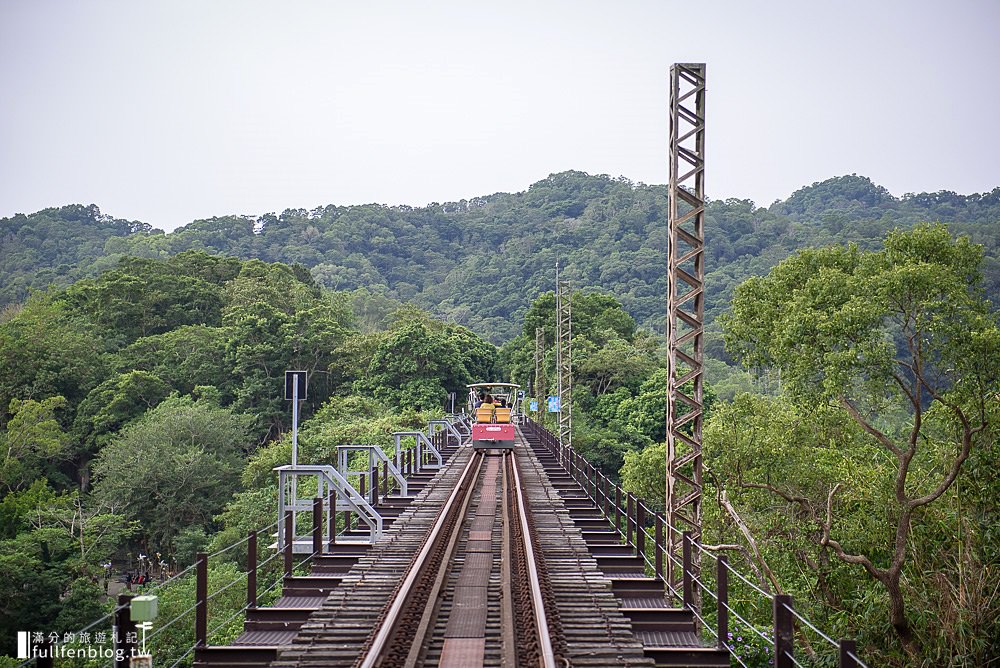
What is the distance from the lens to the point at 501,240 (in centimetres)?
15325

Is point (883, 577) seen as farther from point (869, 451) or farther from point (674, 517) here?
point (869, 451)

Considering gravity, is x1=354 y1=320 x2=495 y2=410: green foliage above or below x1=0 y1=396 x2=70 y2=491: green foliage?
above

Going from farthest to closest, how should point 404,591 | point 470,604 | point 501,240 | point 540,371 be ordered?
1. point 501,240
2. point 540,371
3. point 470,604
4. point 404,591

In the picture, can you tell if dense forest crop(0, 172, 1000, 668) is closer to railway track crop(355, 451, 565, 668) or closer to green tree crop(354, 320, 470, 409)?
green tree crop(354, 320, 470, 409)

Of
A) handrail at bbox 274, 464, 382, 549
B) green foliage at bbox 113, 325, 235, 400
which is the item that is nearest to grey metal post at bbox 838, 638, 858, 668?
handrail at bbox 274, 464, 382, 549

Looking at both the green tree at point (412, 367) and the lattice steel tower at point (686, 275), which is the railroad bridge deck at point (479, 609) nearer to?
the lattice steel tower at point (686, 275)

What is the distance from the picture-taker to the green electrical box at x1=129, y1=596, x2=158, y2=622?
21.2ft

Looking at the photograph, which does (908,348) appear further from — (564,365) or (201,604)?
(564,365)

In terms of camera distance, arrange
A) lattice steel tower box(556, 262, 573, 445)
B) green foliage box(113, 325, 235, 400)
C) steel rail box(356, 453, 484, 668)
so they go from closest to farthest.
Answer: steel rail box(356, 453, 484, 668) → lattice steel tower box(556, 262, 573, 445) → green foliage box(113, 325, 235, 400)

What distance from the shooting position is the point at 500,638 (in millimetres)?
7918

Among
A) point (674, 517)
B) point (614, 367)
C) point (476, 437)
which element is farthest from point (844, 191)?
point (674, 517)

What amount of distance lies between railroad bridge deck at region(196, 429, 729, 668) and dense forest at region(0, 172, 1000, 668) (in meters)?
5.35

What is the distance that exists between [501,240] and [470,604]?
14535 cm

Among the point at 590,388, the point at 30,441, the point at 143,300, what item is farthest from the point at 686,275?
the point at 143,300
